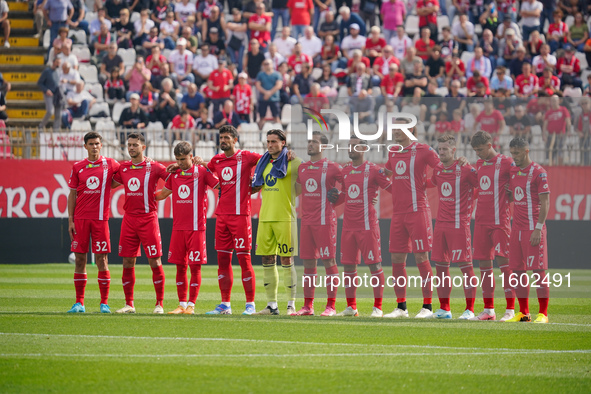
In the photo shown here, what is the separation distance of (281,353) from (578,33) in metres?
19.7

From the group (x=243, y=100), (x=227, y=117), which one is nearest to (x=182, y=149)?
(x=227, y=117)

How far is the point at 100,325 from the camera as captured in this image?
9977 millimetres

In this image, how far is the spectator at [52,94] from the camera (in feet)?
73.7

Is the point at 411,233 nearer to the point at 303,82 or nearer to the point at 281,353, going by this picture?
the point at 281,353

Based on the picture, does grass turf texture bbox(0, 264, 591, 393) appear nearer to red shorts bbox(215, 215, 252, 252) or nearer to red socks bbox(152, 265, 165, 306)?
red socks bbox(152, 265, 165, 306)

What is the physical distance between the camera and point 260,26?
82.7 ft

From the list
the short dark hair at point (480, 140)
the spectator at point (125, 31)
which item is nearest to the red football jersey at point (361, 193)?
the short dark hair at point (480, 140)

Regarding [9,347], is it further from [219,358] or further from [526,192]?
[526,192]

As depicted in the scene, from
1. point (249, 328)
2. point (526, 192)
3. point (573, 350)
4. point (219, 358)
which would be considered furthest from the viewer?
point (526, 192)

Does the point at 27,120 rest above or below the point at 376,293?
above

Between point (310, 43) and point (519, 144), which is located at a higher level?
point (310, 43)

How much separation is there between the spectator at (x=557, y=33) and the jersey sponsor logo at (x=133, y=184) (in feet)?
53.1

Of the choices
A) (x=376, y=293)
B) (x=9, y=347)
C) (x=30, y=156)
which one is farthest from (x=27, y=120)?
(x=9, y=347)

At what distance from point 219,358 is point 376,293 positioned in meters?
4.35
